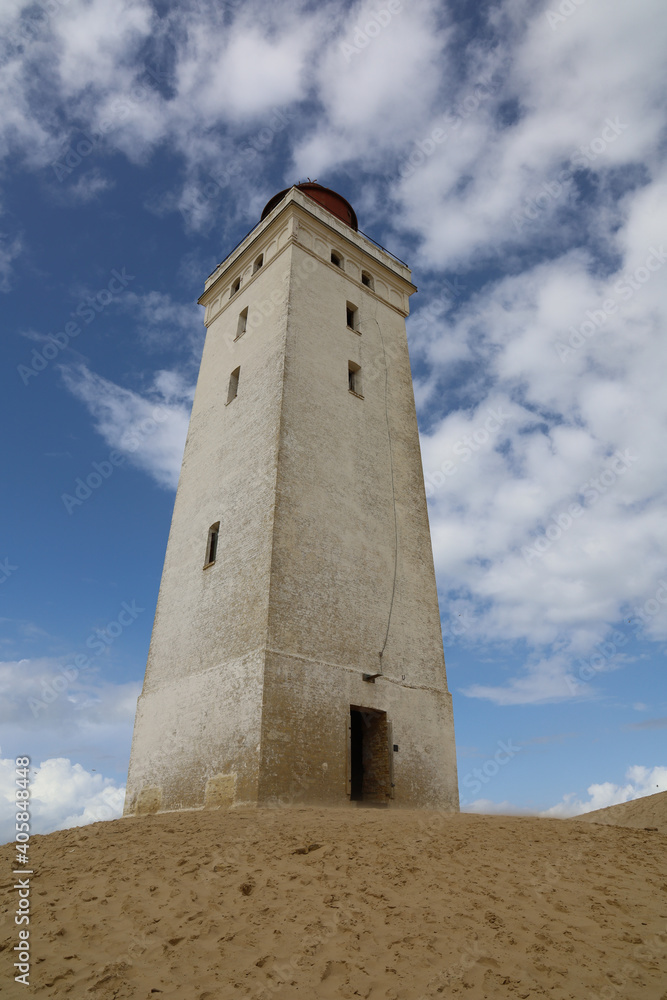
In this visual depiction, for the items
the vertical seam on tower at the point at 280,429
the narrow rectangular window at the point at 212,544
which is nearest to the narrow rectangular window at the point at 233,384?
the vertical seam on tower at the point at 280,429

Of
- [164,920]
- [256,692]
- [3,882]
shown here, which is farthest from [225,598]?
[164,920]

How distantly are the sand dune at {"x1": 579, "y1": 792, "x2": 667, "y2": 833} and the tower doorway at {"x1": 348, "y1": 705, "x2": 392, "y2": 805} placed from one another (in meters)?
4.31

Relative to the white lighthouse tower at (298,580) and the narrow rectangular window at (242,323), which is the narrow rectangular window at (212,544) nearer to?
the white lighthouse tower at (298,580)

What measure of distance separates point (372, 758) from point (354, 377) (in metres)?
9.34

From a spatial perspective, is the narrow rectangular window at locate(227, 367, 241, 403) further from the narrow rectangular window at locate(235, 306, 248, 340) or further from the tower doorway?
the tower doorway

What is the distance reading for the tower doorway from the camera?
38.5ft

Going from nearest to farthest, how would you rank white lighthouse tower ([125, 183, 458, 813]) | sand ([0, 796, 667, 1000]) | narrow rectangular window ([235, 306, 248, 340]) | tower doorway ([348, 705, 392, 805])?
sand ([0, 796, 667, 1000])
white lighthouse tower ([125, 183, 458, 813])
tower doorway ([348, 705, 392, 805])
narrow rectangular window ([235, 306, 248, 340])

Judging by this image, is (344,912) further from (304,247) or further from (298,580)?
(304,247)

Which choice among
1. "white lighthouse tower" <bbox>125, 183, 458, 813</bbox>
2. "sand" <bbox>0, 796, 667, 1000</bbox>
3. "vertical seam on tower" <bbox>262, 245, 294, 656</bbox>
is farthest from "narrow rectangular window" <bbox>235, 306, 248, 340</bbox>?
"sand" <bbox>0, 796, 667, 1000</bbox>

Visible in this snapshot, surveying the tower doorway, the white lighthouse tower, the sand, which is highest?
the white lighthouse tower

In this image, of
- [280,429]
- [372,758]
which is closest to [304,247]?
[280,429]

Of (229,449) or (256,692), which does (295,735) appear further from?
(229,449)

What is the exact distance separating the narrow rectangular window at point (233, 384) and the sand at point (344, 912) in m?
10.5

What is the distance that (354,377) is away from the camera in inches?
647
